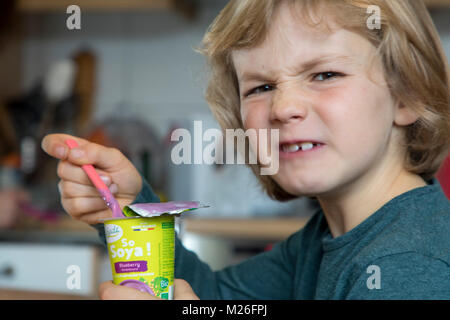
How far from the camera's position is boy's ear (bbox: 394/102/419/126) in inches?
32.6

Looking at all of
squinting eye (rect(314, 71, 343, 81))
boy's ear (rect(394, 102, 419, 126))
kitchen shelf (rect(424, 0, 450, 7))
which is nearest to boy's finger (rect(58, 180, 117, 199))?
squinting eye (rect(314, 71, 343, 81))

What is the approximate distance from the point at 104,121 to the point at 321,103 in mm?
1910

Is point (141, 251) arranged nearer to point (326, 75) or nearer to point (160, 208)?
point (160, 208)

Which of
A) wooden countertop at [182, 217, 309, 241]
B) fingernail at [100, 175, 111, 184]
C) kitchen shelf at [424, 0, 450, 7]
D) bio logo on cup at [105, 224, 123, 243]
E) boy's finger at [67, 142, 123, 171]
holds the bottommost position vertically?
wooden countertop at [182, 217, 309, 241]

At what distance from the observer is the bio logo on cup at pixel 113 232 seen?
1.84 ft

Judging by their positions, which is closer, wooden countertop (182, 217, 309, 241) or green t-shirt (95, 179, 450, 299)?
green t-shirt (95, 179, 450, 299)

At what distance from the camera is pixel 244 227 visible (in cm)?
197

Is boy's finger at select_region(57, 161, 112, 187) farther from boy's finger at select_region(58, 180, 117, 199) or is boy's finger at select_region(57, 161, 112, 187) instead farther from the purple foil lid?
the purple foil lid

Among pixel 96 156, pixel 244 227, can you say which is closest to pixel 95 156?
pixel 96 156

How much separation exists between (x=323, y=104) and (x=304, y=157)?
0.08m

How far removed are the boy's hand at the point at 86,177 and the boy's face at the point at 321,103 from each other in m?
0.23

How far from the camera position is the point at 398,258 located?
61 centimetres
